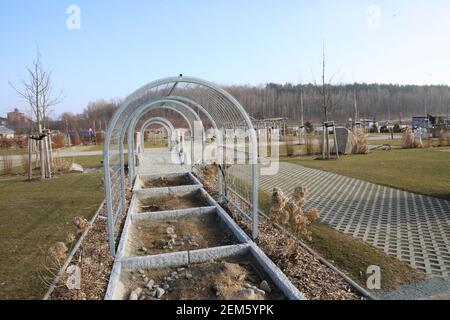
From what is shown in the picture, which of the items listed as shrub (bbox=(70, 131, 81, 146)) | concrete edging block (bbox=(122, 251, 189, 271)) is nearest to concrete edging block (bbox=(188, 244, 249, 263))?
concrete edging block (bbox=(122, 251, 189, 271))

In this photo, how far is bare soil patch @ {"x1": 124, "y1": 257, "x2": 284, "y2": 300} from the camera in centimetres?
348

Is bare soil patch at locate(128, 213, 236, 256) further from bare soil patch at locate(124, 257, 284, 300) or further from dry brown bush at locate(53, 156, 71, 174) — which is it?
dry brown bush at locate(53, 156, 71, 174)

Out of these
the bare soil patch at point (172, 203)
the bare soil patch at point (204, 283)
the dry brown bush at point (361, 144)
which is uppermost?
the dry brown bush at point (361, 144)

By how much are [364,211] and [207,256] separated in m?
3.72

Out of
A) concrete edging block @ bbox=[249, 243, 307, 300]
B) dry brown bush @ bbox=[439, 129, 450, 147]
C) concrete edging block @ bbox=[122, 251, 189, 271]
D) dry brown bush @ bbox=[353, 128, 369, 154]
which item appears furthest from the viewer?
dry brown bush @ bbox=[439, 129, 450, 147]

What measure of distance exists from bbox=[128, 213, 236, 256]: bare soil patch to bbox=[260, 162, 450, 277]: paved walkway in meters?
1.96

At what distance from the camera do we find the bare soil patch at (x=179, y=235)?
196 inches

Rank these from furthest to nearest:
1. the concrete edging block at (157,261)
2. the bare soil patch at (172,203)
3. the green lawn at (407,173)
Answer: the green lawn at (407,173) → the bare soil patch at (172,203) → the concrete edging block at (157,261)

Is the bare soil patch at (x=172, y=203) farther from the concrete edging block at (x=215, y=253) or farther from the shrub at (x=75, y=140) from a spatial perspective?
the shrub at (x=75, y=140)

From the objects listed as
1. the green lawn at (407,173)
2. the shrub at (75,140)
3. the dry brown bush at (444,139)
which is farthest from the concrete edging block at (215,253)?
the shrub at (75,140)

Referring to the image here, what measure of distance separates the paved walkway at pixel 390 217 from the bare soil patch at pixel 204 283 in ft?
6.52

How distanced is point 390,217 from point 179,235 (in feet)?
12.3
